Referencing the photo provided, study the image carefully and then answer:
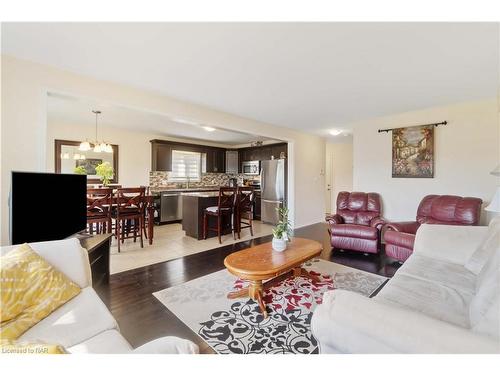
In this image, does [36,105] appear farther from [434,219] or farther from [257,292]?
[434,219]

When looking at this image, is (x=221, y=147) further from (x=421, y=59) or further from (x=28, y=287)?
(x=28, y=287)

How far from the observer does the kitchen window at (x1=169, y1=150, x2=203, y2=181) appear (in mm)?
6199

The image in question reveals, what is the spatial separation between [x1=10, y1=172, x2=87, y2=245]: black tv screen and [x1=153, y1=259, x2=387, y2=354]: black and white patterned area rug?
1069mm

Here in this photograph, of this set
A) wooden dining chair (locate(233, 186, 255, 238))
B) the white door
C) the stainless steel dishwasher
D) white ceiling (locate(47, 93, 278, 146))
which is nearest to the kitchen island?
wooden dining chair (locate(233, 186, 255, 238))

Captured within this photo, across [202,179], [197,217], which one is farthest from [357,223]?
[202,179]

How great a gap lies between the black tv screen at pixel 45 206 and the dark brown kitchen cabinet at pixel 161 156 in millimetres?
3546

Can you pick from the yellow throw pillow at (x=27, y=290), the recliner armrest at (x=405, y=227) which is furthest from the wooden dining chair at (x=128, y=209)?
the recliner armrest at (x=405, y=227)

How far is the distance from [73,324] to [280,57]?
2436 millimetres

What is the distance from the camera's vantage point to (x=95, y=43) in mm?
1909

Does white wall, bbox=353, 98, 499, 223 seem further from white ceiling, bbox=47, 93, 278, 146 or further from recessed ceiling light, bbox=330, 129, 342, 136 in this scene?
white ceiling, bbox=47, 93, 278, 146

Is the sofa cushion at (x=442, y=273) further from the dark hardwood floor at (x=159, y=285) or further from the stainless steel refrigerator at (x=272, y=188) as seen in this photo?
the stainless steel refrigerator at (x=272, y=188)
